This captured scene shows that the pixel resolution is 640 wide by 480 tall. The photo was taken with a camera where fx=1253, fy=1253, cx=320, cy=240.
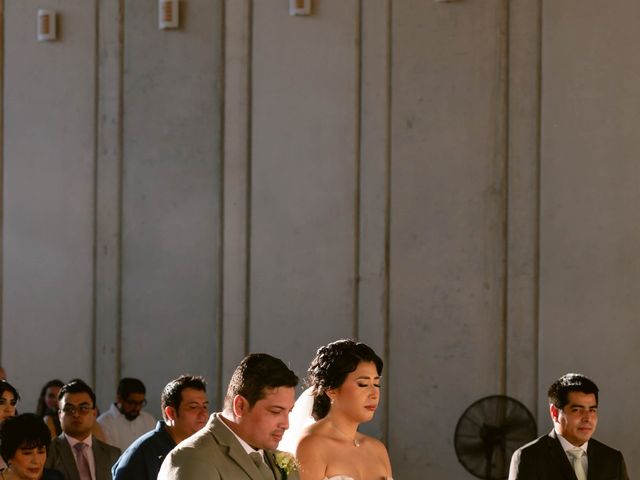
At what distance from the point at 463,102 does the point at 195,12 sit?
2.59 meters

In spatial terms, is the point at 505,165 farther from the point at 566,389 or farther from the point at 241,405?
the point at 241,405

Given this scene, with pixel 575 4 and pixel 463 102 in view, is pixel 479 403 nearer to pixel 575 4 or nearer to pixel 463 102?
pixel 463 102

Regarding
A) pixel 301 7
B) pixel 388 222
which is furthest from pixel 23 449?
pixel 301 7

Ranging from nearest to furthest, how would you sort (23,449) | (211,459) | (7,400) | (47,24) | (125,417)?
(211,459) < (23,449) < (7,400) < (125,417) < (47,24)

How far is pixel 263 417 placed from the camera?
3.90 metres

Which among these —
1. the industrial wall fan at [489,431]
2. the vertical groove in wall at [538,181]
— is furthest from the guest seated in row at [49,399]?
the vertical groove in wall at [538,181]

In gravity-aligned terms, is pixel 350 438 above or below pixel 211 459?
below

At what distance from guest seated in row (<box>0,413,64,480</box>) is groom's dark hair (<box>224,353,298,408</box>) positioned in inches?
76.9

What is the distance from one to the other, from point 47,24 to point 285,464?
8.06 meters

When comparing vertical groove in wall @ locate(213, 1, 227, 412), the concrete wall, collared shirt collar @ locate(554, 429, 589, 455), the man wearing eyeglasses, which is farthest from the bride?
vertical groove in wall @ locate(213, 1, 227, 412)

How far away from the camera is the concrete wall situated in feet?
30.2

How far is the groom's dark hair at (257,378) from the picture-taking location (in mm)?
3904

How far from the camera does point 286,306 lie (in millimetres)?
10289

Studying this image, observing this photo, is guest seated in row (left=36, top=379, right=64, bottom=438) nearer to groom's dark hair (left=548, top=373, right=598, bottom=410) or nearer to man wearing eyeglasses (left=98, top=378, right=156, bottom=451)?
man wearing eyeglasses (left=98, top=378, right=156, bottom=451)
